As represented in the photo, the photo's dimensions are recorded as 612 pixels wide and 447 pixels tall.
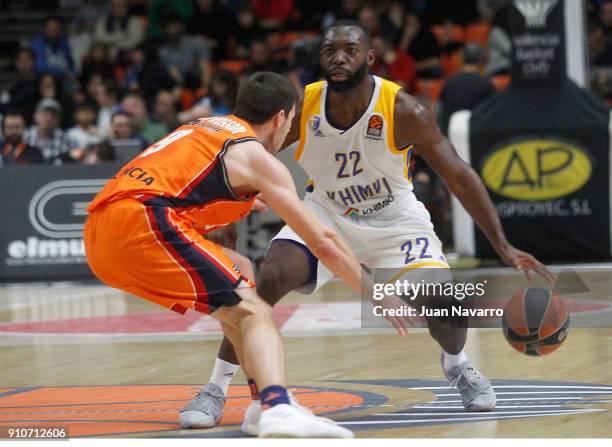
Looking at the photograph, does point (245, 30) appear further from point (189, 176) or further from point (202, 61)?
point (189, 176)

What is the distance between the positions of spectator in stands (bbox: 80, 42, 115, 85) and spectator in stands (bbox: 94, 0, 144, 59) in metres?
0.44

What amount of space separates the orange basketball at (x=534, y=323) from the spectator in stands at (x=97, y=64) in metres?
12.0

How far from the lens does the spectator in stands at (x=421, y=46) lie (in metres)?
16.5

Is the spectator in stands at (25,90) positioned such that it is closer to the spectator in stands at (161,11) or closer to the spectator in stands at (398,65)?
the spectator in stands at (161,11)

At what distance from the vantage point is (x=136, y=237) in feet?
16.6

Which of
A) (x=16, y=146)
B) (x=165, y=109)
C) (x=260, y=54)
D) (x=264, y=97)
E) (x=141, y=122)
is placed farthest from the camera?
(x=260, y=54)

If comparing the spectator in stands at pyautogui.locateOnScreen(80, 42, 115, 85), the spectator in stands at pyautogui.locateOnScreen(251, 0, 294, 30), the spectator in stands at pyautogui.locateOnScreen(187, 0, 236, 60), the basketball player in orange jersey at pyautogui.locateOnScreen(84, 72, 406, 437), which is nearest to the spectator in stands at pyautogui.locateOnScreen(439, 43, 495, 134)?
the spectator in stands at pyautogui.locateOnScreen(251, 0, 294, 30)

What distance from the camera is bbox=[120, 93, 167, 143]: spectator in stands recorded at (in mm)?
14125

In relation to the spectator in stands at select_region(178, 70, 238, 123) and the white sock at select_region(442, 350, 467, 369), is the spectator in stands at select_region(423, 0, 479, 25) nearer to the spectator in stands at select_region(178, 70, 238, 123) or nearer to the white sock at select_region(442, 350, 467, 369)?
the spectator in stands at select_region(178, 70, 238, 123)

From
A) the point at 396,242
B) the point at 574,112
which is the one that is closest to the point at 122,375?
the point at 396,242

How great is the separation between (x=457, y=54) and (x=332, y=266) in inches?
471

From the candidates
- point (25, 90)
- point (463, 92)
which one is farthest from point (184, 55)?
point (463, 92)

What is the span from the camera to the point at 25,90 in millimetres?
16484

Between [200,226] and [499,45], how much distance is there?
1109 cm
